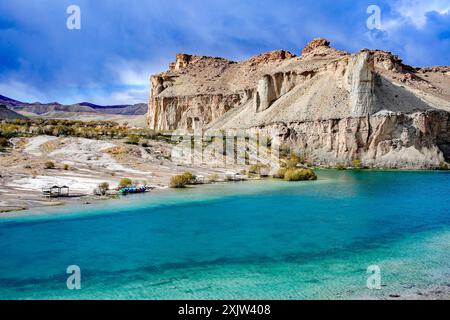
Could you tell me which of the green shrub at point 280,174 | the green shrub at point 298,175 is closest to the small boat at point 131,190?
the green shrub at point 298,175

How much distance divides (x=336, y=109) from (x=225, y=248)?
5093 centimetres

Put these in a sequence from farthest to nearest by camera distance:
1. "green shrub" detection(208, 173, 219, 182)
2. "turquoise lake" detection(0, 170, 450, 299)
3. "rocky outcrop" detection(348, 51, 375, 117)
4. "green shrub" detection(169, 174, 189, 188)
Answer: "rocky outcrop" detection(348, 51, 375, 117) → "green shrub" detection(208, 173, 219, 182) → "green shrub" detection(169, 174, 189, 188) → "turquoise lake" detection(0, 170, 450, 299)

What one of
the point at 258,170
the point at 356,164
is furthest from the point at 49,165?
the point at 356,164

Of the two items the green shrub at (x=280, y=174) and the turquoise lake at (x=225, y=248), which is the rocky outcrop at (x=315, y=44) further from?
the turquoise lake at (x=225, y=248)

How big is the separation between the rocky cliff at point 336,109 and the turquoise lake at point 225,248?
32.4m

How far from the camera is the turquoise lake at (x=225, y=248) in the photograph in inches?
434

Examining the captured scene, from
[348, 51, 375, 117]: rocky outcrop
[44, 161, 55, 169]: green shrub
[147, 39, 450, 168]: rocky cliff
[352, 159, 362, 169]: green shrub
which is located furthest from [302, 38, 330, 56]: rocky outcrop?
[44, 161, 55, 169]: green shrub

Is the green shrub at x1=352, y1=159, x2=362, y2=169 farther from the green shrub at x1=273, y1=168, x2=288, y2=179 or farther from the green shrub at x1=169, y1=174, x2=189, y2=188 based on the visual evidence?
the green shrub at x1=169, y1=174, x2=189, y2=188

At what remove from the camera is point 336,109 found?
62.1 metres

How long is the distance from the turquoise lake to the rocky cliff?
32.4 meters

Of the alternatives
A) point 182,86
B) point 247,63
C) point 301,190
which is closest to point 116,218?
point 301,190

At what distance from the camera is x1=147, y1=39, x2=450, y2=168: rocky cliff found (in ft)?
186

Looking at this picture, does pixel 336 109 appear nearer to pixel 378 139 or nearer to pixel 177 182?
pixel 378 139

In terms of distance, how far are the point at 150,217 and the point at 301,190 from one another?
47.8 ft
